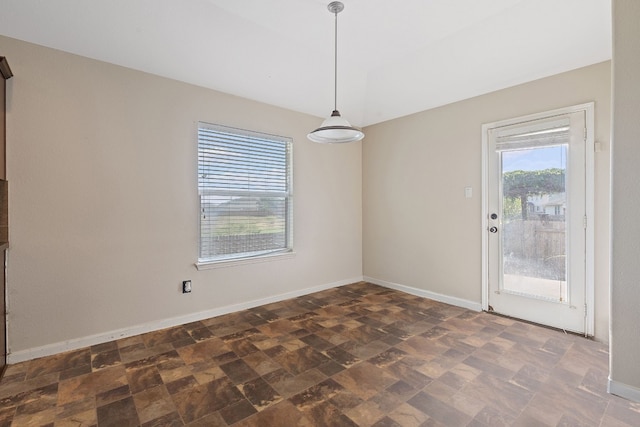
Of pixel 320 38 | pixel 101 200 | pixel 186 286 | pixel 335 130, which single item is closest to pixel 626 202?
pixel 335 130

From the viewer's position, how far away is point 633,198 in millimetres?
1868

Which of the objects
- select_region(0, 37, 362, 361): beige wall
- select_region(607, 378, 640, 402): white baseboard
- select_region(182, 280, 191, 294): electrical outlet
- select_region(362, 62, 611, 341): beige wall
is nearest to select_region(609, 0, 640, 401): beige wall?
select_region(607, 378, 640, 402): white baseboard

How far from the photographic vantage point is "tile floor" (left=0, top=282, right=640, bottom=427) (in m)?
1.77

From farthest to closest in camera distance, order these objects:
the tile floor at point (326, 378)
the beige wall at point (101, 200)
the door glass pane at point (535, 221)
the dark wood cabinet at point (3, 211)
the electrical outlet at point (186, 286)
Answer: the electrical outlet at point (186, 286)
the door glass pane at point (535, 221)
the beige wall at point (101, 200)
the dark wood cabinet at point (3, 211)
the tile floor at point (326, 378)

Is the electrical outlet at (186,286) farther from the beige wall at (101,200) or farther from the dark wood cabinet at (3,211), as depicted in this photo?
the dark wood cabinet at (3,211)

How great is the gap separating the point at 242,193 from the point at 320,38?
1.90 metres

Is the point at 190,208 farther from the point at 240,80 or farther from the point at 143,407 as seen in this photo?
the point at 143,407

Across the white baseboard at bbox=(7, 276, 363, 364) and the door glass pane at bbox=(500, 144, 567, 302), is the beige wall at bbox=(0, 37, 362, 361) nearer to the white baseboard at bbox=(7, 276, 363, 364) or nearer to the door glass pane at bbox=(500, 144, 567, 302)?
the white baseboard at bbox=(7, 276, 363, 364)

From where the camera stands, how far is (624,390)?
1.91 meters

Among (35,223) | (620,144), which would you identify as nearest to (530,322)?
(620,144)

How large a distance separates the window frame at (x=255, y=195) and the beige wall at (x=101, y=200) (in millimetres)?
76

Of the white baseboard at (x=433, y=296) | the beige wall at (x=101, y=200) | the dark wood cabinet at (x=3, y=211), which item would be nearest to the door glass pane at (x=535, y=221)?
the white baseboard at (x=433, y=296)

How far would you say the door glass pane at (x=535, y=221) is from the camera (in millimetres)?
2945

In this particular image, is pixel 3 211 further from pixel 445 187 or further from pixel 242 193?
pixel 445 187
